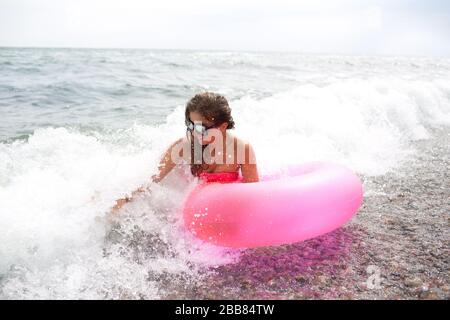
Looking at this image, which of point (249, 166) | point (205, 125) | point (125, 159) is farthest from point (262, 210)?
point (125, 159)

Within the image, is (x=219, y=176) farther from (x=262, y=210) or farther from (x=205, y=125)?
(x=262, y=210)

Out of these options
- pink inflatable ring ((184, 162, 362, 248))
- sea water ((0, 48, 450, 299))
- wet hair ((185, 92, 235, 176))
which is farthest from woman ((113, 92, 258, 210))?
pink inflatable ring ((184, 162, 362, 248))

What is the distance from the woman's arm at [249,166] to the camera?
10.9 feet

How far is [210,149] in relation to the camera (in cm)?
338

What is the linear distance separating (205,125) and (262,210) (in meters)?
0.83

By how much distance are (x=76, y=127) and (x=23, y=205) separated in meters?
4.61

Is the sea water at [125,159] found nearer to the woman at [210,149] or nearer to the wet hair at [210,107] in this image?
the woman at [210,149]

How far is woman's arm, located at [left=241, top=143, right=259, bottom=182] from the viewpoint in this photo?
333cm

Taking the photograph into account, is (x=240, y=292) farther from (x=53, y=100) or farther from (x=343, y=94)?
(x=53, y=100)

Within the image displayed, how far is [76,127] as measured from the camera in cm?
780

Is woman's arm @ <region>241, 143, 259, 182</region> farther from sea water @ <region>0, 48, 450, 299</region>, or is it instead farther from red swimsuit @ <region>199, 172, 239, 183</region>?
sea water @ <region>0, 48, 450, 299</region>

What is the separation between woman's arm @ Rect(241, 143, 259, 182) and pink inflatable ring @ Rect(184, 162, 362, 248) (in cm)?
42
